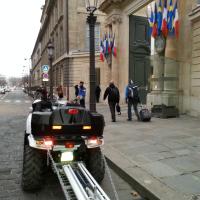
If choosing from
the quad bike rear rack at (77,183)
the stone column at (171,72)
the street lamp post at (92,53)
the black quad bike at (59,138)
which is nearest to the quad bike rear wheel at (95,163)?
the black quad bike at (59,138)

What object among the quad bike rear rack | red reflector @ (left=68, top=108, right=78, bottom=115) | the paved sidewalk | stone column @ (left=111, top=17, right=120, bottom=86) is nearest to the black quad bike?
red reflector @ (left=68, top=108, right=78, bottom=115)

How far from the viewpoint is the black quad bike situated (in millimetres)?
4691

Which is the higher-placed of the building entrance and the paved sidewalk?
the building entrance

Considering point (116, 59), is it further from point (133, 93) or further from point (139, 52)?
point (133, 93)

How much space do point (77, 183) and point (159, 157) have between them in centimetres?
300

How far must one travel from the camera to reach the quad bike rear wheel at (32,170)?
4.75m

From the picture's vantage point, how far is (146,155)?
684 centimetres

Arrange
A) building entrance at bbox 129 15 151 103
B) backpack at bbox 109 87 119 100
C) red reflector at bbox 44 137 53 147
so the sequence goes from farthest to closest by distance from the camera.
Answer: building entrance at bbox 129 15 151 103, backpack at bbox 109 87 119 100, red reflector at bbox 44 137 53 147

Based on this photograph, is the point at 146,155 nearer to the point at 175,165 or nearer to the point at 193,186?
the point at 175,165

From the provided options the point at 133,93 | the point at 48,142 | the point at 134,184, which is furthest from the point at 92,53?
the point at 48,142

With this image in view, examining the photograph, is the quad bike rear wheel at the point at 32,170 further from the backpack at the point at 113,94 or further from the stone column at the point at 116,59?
the stone column at the point at 116,59

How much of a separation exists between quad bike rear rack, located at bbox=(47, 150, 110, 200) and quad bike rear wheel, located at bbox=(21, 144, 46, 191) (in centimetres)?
19

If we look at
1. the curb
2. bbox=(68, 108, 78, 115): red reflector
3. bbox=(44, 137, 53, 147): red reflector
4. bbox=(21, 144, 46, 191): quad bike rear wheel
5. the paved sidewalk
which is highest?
bbox=(68, 108, 78, 115): red reflector

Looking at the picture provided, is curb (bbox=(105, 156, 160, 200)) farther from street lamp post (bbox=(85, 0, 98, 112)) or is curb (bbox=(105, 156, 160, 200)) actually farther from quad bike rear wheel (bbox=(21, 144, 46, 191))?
street lamp post (bbox=(85, 0, 98, 112))
